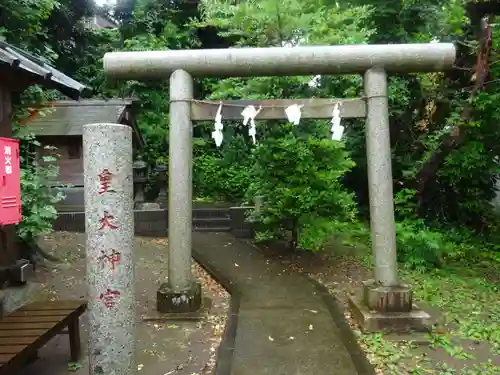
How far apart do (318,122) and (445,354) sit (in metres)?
4.94

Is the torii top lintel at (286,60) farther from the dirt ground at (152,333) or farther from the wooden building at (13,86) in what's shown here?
the dirt ground at (152,333)

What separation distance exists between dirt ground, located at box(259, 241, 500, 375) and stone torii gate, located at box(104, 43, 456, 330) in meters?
0.84

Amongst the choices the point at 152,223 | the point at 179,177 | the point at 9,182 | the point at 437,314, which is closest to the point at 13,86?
the point at 9,182

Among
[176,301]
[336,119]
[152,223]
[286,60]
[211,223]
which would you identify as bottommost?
[176,301]

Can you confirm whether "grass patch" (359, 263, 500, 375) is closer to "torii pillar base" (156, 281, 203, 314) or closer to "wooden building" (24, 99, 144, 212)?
"torii pillar base" (156, 281, 203, 314)

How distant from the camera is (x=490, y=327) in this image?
5.64 metres

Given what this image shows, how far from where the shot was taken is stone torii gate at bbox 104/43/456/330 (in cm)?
579

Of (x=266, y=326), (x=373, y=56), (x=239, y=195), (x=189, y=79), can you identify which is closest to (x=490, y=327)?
(x=266, y=326)

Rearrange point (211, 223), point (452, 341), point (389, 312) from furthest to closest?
point (211, 223)
point (389, 312)
point (452, 341)

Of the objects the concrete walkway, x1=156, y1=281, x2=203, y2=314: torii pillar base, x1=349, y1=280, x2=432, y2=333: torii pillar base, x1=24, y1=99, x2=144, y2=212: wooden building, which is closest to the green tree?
the concrete walkway

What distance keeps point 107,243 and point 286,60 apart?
4.03 metres

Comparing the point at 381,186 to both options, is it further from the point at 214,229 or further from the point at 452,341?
the point at 214,229

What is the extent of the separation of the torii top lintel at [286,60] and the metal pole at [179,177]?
0.88ft

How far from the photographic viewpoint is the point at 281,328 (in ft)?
17.9
